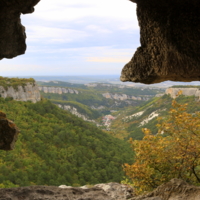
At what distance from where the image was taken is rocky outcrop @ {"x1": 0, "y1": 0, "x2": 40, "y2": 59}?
550 centimetres

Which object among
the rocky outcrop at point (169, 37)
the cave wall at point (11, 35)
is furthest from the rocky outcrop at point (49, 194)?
the rocky outcrop at point (169, 37)

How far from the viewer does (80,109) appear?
116938mm

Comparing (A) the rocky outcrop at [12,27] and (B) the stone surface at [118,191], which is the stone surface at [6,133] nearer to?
(A) the rocky outcrop at [12,27]

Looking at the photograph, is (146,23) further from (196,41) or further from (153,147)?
(153,147)

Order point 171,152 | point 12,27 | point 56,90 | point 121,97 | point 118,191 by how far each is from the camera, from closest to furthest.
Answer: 1. point 12,27
2. point 171,152
3. point 118,191
4. point 56,90
5. point 121,97

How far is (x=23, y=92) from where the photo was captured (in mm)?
37094

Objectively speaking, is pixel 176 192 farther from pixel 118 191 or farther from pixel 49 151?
pixel 49 151

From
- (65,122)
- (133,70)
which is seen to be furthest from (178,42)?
(65,122)

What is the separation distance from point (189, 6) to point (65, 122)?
36218mm

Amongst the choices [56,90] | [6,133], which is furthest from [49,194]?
[56,90]

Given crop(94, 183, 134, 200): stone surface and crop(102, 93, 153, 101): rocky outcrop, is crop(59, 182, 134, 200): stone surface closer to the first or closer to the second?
crop(94, 183, 134, 200): stone surface

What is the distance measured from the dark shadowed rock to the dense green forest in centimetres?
1448

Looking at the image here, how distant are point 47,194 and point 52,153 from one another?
2247 cm

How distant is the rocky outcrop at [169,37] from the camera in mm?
4836
